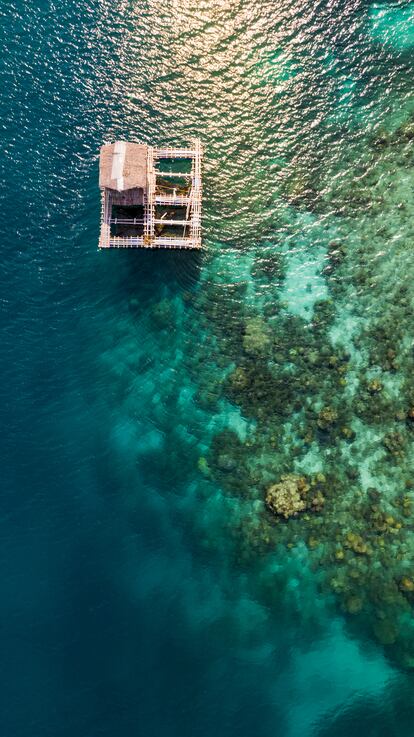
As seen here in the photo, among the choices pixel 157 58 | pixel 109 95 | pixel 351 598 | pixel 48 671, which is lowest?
pixel 48 671

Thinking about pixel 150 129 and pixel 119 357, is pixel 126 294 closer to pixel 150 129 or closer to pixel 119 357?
pixel 119 357

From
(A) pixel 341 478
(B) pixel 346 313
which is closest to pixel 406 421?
(A) pixel 341 478

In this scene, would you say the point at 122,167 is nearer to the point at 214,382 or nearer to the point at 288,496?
the point at 214,382

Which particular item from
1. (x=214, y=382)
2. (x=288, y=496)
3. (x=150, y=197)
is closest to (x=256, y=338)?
(x=214, y=382)

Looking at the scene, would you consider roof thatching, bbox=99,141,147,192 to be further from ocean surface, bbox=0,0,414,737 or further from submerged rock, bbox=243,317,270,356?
submerged rock, bbox=243,317,270,356

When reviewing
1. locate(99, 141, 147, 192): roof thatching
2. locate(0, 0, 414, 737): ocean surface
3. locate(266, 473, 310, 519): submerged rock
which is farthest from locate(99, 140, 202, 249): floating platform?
locate(266, 473, 310, 519): submerged rock

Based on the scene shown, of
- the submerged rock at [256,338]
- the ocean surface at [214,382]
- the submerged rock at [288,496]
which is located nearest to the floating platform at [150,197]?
the ocean surface at [214,382]

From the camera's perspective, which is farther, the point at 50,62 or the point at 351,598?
the point at 50,62

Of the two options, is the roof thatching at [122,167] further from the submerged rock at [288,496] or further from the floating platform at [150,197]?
the submerged rock at [288,496]
